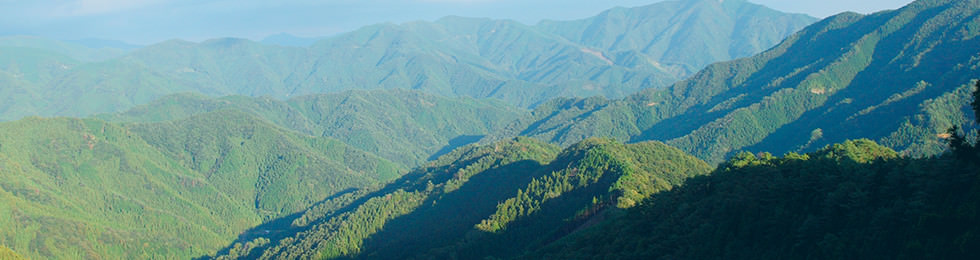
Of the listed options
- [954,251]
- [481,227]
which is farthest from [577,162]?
[954,251]

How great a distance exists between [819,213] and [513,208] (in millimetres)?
85148

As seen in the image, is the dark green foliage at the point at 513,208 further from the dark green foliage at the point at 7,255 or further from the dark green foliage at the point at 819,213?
the dark green foliage at the point at 7,255

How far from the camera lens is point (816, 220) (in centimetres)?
5044

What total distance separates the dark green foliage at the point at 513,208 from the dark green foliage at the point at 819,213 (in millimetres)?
26366

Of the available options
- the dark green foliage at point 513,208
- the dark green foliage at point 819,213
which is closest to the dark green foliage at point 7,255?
the dark green foliage at point 513,208

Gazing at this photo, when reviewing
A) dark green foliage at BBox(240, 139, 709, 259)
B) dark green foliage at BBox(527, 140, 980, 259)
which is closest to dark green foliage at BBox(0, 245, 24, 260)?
dark green foliage at BBox(240, 139, 709, 259)

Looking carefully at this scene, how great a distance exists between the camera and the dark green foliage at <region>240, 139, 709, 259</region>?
11881 cm

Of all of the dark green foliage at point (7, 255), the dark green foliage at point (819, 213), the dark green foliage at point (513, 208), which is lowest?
the dark green foliage at point (7, 255)

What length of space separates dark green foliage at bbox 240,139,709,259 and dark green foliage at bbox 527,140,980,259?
26366 mm

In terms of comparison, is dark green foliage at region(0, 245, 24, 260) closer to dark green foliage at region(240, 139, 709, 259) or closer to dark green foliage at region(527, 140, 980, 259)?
dark green foliage at region(240, 139, 709, 259)

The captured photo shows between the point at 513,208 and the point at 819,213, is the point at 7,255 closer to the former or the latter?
the point at 513,208

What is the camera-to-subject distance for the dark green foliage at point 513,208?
11881 cm

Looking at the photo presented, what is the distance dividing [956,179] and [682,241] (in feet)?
79.4

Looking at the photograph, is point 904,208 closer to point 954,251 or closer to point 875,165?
point 954,251
